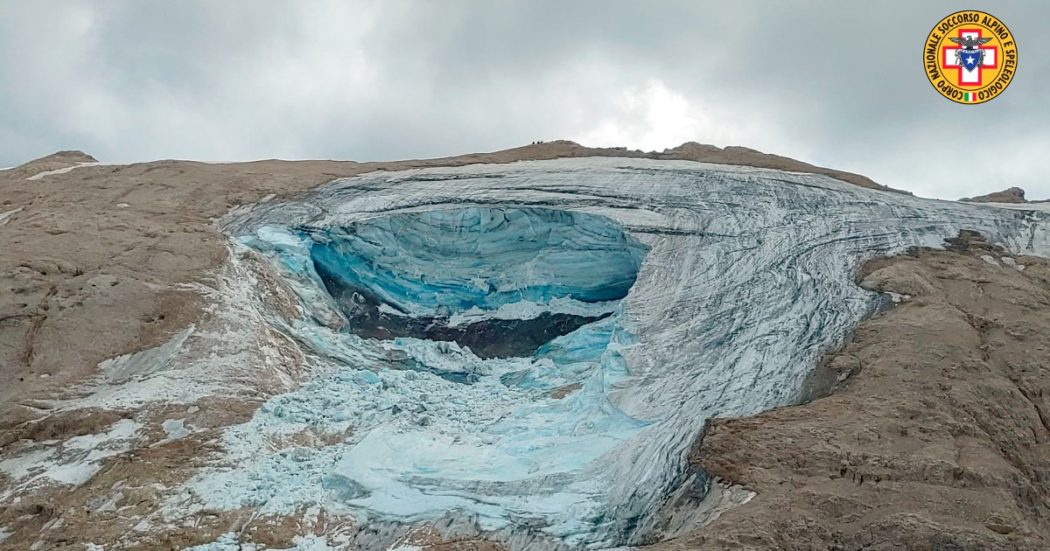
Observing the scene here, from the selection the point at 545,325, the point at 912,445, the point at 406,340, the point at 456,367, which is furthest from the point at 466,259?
the point at 912,445

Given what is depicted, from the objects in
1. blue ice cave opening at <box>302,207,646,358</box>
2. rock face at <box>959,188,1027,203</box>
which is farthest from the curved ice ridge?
rock face at <box>959,188,1027,203</box>

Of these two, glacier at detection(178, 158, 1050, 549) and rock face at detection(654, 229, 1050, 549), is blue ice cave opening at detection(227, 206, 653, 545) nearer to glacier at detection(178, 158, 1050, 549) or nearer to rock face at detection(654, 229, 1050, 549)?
glacier at detection(178, 158, 1050, 549)

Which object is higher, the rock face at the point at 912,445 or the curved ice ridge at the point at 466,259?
the curved ice ridge at the point at 466,259

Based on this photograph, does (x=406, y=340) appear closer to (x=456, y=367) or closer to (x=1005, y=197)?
(x=456, y=367)

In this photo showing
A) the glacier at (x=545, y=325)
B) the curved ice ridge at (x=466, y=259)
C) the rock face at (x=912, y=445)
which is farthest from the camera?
the curved ice ridge at (x=466, y=259)

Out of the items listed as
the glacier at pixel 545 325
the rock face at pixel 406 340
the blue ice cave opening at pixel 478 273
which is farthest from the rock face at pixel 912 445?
the blue ice cave opening at pixel 478 273

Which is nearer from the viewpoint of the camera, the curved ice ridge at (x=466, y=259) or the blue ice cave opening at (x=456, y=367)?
the blue ice cave opening at (x=456, y=367)

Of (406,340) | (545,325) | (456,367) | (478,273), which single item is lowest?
(456,367)

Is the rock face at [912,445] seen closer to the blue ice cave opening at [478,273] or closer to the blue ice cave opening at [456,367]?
the blue ice cave opening at [456,367]
